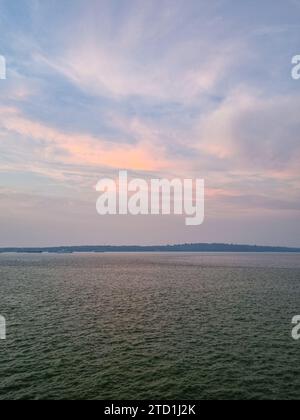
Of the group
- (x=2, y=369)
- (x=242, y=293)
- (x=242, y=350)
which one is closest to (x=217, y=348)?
(x=242, y=350)

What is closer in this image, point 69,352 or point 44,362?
point 44,362

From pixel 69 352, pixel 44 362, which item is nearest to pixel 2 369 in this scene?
pixel 44 362

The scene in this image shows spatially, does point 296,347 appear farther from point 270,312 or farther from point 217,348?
point 270,312

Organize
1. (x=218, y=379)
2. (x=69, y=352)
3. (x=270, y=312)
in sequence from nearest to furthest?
(x=218, y=379), (x=69, y=352), (x=270, y=312)

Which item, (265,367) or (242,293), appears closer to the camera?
(265,367)

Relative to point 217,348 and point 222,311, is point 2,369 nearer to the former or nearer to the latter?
point 217,348
